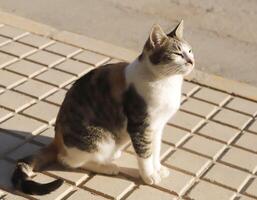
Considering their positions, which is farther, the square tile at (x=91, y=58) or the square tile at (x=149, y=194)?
the square tile at (x=91, y=58)

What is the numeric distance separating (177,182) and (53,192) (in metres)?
0.63

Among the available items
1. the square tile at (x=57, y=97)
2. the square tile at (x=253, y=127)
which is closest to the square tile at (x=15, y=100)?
the square tile at (x=57, y=97)

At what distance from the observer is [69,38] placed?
4656 mm

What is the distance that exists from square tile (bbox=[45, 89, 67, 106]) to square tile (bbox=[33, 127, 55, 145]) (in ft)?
1.05

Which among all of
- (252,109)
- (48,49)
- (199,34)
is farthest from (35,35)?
(252,109)

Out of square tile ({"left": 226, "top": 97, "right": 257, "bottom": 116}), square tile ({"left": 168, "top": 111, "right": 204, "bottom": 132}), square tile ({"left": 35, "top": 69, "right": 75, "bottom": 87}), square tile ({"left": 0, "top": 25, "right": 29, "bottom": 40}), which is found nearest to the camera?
square tile ({"left": 168, "top": 111, "right": 204, "bottom": 132})

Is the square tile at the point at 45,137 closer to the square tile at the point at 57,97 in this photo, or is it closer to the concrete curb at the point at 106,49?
the square tile at the point at 57,97

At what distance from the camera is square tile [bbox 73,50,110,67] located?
4.32 meters

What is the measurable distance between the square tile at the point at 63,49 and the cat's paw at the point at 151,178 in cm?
155

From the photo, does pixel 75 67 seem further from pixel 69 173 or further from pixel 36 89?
pixel 69 173

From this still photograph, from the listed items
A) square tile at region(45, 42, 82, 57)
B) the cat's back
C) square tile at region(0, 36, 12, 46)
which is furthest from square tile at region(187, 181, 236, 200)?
square tile at region(0, 36, 12, 46)

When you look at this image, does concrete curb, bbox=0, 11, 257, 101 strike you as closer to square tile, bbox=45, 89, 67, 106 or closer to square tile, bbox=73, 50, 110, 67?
square tile, bbox=73, 50, 110, 67

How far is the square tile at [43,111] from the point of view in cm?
360

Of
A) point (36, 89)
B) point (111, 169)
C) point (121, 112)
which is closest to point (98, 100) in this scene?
point (121, 112)
